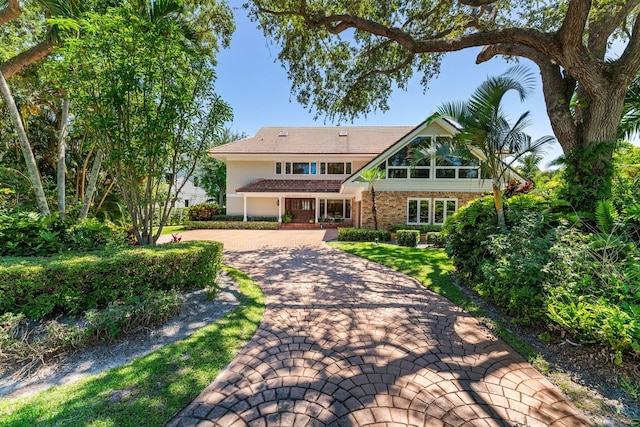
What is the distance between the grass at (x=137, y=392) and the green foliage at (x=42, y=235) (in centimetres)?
389

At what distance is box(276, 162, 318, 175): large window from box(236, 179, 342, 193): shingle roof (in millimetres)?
864

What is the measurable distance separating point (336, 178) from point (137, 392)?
21.1m

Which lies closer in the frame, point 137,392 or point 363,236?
point 137,392

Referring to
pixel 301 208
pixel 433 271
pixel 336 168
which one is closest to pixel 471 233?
pixel 433 271

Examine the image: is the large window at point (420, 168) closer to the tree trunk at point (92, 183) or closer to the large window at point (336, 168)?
the large window at point (336, 168)

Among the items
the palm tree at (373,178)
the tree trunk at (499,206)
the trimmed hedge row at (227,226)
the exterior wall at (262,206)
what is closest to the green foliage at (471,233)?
the tree trunk at (499,206)

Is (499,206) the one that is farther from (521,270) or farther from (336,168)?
(336,168)

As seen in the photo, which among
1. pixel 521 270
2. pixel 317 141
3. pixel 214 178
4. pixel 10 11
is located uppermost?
pixel 317 141

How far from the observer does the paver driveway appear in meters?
2.45

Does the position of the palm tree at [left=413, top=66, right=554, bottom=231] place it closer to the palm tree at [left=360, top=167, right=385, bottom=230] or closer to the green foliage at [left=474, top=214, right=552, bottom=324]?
the green foliage at [left=474, top=214, right=552, bottom=324]

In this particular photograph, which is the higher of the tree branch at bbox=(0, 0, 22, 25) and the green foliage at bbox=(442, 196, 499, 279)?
the tree branch at bbox=(0, 0, 22, 25)

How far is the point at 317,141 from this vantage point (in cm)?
2444

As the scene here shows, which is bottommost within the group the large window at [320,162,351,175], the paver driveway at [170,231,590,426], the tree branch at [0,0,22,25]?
the paver driveway at [170,231,590,426]

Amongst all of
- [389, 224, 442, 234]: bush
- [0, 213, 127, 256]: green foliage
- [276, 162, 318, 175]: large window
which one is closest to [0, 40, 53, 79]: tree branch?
[0, 213, 127, 256]: green foliage
